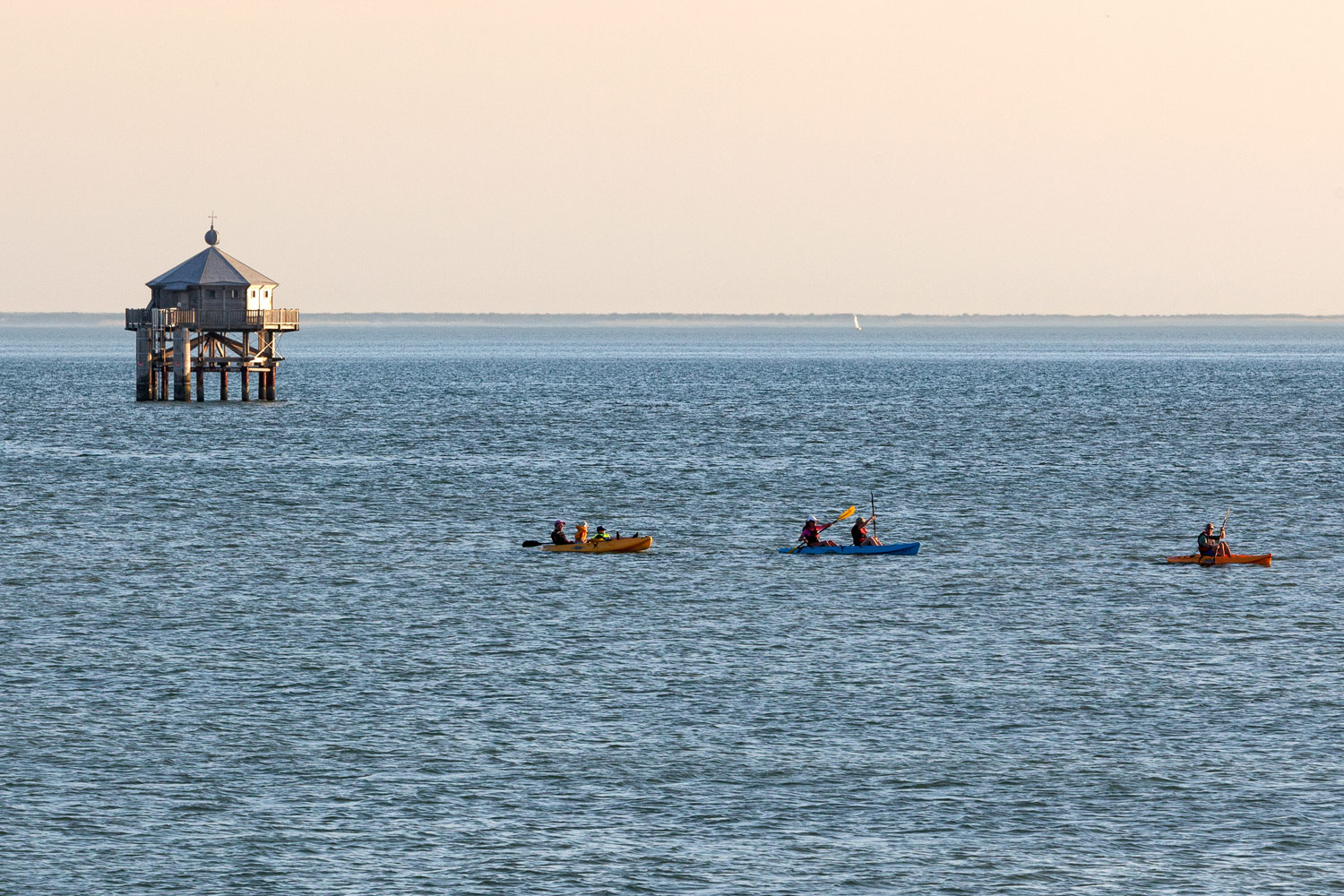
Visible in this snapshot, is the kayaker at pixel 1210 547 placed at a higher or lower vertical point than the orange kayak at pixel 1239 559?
higher

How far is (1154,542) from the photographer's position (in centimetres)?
5859

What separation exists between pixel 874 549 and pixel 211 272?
7149cm

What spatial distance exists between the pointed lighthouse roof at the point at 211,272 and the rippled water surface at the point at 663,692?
3980 cm

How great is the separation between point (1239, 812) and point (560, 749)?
11203mm

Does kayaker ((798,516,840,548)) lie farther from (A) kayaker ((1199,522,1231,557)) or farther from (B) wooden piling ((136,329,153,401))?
(B) wooden piling ((136,329,153,401))

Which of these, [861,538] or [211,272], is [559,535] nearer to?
[861,538]

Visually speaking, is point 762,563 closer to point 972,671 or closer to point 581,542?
point 581,542

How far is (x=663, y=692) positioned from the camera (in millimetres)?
34969

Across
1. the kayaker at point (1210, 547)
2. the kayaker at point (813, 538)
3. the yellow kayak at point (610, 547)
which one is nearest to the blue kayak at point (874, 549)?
the kayaker at point (813, 538)

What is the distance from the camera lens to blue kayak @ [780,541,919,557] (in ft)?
179

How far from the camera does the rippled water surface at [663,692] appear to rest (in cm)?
2533

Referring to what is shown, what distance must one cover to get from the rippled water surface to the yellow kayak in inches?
20.8

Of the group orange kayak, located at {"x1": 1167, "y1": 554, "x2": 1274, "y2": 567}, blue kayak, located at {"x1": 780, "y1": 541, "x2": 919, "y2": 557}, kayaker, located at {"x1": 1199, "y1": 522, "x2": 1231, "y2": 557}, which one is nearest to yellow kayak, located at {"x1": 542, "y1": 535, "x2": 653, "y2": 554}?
blue kayak, located at {"x1": 780, "y1": 541, "x2": 919, "y2": 557}

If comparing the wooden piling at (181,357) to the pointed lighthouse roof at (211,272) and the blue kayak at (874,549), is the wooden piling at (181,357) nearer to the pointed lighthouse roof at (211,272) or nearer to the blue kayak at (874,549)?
the pointed lighthouse roof at (211,272)
